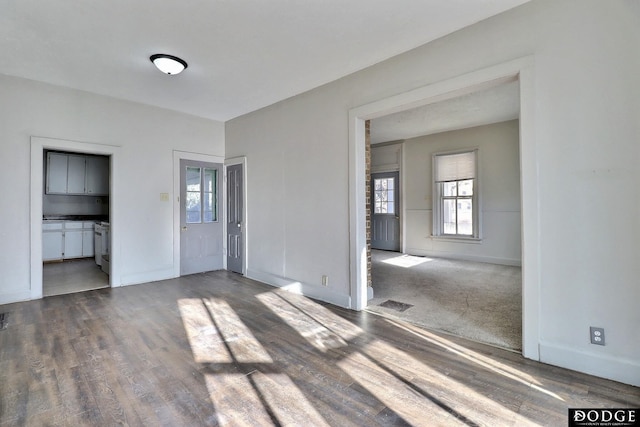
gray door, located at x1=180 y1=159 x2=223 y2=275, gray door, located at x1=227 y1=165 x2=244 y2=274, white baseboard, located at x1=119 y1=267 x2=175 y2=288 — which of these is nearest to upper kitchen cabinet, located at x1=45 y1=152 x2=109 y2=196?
gray door, located at x1=180 y1=159 x2=223 y2=275

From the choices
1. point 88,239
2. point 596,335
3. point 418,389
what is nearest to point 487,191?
point 596,335

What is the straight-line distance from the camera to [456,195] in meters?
7.32

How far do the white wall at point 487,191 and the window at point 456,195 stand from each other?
0.15m

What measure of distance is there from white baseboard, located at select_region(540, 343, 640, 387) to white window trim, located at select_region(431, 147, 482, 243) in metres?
4.76

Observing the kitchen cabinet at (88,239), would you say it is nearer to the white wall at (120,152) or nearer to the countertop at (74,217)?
the countertop at (74,217)

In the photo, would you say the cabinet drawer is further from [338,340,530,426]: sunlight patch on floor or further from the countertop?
[338,340,530,426]: sunlight patch on floor

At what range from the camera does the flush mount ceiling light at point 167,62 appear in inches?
135

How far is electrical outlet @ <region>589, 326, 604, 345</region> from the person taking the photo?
90.6 inches

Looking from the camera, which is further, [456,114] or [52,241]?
[52,241]

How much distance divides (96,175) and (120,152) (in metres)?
3.38

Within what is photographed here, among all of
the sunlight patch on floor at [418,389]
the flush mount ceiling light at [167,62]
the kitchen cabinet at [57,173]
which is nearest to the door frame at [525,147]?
the sunlight patch on floor at [418,389]

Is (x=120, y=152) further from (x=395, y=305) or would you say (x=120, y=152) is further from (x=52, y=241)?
(x=395, y=305)

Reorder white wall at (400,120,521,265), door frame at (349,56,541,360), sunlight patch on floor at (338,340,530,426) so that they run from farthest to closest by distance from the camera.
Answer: white wall at (400,120,521,265), door frame at (349,56,541,360), sunlight patch on floor at (338,340,530,426)

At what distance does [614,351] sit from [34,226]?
6562 mm
